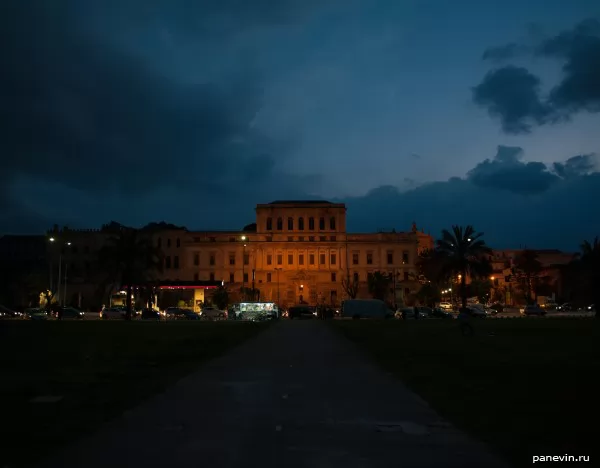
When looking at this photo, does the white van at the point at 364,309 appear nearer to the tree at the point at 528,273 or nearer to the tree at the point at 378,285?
the tree at the point at 378,285

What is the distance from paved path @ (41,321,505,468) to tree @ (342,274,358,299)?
376ft

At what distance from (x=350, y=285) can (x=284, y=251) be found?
17925mm

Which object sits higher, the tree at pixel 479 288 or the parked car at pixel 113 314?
the tree at pixel 479 288

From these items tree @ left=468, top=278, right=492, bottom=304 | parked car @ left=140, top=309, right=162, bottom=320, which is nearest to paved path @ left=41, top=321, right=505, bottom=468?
parked car @ left=140, top=309, right=162, bottom=320

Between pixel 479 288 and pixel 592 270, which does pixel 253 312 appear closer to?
pixel 592 270

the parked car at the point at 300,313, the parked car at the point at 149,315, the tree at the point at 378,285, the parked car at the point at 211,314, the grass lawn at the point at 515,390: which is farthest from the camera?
the tree at the point at 378,285

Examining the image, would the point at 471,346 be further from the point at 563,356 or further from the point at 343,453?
the point at 343,453

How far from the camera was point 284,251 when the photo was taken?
148625mm

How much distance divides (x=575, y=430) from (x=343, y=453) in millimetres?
3658

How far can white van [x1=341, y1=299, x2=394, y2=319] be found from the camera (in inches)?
2997

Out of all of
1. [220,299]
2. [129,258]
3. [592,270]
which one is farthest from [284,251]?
[592,270]

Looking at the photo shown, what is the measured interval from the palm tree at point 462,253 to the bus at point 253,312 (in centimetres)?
2189

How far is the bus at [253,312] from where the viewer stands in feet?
265

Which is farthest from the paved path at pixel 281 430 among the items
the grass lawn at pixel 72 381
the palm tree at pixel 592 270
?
the palm tree at pixel 592 270
